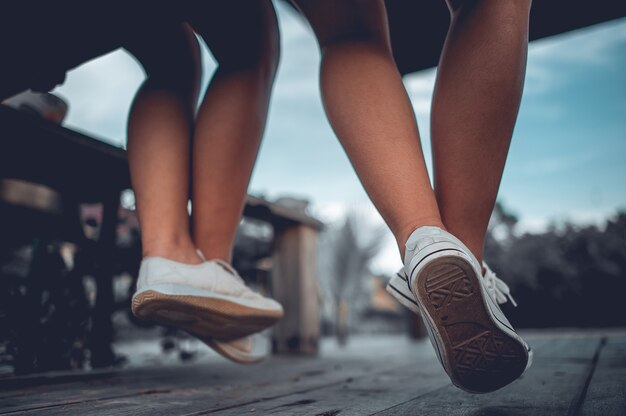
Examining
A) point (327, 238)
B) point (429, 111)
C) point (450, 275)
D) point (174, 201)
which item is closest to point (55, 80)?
point (174, 201)

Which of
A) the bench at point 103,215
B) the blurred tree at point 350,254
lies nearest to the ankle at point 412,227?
the bench at point 103,215

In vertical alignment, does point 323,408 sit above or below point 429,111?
below

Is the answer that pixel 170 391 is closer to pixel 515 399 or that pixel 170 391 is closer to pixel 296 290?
pixel 515 399

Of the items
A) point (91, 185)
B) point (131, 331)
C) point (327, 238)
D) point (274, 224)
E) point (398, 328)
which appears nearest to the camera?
point (91, 185)

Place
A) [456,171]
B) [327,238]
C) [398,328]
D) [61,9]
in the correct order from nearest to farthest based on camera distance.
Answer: [456,171], [61,9], [327,238], [398,328]

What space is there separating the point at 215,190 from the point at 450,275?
0.53 m

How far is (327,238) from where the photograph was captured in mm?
5207

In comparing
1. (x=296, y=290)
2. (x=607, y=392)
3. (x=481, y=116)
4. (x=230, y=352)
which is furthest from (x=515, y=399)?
(x=296, y=290)

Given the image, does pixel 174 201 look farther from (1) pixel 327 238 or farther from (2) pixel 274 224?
(1) pixel 327 238

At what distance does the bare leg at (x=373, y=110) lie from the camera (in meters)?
0.68

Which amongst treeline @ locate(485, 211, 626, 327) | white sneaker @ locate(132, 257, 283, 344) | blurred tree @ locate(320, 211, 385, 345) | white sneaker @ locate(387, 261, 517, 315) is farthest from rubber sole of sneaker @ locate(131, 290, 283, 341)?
blurred tree @ locate(320, 211, 385, 345)

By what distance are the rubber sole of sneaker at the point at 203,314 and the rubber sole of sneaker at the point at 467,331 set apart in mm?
372

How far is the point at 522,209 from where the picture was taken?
621cm

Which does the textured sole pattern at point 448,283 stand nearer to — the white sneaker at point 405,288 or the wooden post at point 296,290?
the white sneaker at point 405,288
